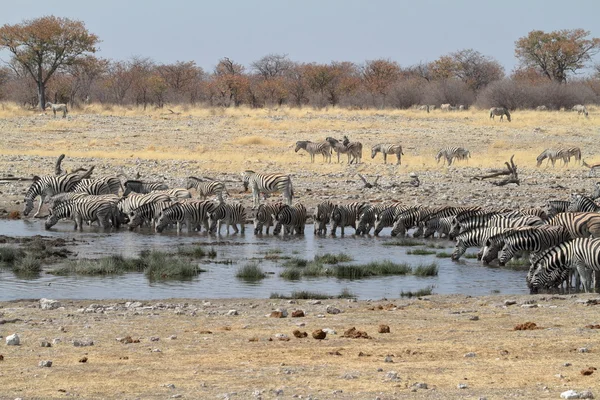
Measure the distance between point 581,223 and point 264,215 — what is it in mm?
7161

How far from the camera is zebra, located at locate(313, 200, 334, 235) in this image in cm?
2047

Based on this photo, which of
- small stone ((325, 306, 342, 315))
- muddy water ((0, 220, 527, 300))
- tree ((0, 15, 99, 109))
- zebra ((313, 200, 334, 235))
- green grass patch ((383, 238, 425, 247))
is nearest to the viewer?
small stone ((325, 306, 342, 315))

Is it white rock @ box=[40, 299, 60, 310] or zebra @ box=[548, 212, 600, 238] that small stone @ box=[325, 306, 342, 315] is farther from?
zebra @ box=[548, 212, 600, 238]

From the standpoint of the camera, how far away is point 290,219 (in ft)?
Result: 66.4

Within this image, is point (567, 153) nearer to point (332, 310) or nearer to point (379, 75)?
point (332, 310)

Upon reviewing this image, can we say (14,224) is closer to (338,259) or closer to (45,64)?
(338,259)

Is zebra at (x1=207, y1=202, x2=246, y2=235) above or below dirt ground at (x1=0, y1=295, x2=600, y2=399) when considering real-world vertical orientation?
above

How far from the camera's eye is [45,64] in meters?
60.3

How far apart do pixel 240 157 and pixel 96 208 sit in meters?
12.0

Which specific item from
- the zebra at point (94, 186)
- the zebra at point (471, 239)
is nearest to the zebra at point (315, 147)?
the zebra at point (94, 186)

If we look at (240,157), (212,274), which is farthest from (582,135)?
(212,274)

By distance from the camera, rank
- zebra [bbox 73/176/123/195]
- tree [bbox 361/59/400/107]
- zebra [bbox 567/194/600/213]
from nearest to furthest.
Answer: zebra [bbox 567/194/600/213] < zebra [bbox 73/176/123/195] < tree [bbox 361/59/400/107]

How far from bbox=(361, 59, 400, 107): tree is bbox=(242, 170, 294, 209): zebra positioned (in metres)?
42.6

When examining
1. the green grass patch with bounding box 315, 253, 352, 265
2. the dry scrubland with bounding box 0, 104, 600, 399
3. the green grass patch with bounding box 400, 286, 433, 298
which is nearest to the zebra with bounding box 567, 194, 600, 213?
the green grass patch with bounding box 315, 253, 352, 265
